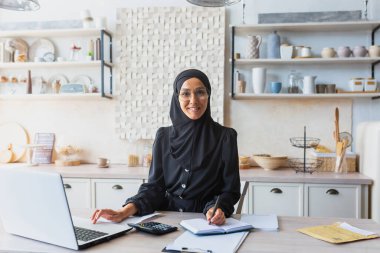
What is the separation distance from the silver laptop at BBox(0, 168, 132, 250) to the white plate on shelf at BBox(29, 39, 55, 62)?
8.63 ft

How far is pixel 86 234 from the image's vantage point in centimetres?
135

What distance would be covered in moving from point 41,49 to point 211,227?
2990mm

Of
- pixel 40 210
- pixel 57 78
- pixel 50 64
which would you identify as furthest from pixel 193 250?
pixel 57 78

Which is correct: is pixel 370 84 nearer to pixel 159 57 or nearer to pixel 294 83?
pixel 294 83

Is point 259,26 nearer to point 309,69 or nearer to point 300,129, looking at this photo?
point 309,69

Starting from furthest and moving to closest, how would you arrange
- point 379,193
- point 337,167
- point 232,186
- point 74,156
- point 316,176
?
point 74,156 → point 337,167 → point 316,176 → point 379,193 → point 232,186

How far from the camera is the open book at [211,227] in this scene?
1374 millimetres

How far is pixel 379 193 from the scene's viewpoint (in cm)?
262

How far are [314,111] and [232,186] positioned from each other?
6.23 ft

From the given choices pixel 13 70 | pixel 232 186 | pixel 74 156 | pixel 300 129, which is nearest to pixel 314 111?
pixel 300 129

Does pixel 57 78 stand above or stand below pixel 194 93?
above

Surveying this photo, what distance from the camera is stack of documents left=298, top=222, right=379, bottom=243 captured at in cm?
133

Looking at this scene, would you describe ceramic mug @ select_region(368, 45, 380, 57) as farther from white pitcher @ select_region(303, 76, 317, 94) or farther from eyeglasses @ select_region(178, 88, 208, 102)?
eyeglasses @ select_region(178, 88, 208, 102)

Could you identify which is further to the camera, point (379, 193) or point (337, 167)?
point (337, 167)
